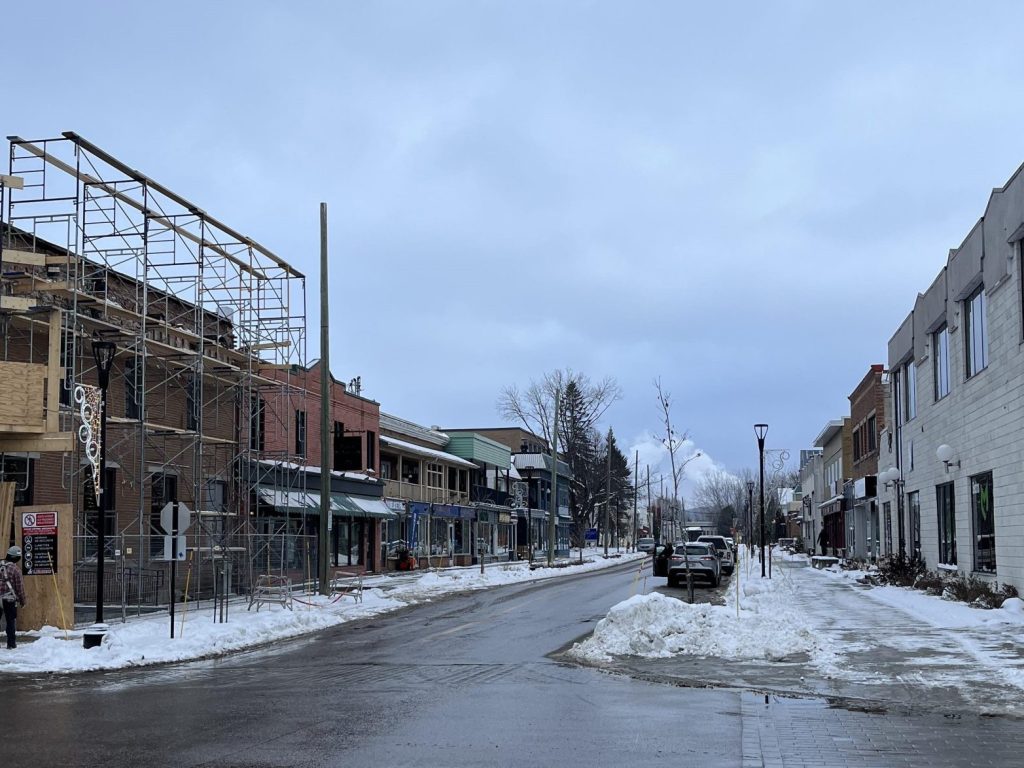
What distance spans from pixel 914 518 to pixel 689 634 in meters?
22.4

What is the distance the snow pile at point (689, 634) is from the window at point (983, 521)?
8.12 meters

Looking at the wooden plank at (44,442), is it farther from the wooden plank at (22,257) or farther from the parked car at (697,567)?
the parked car at (697,567)

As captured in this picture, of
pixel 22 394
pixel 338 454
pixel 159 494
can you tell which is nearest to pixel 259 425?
pixel 159 494

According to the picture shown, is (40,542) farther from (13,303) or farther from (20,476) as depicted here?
(20,476)

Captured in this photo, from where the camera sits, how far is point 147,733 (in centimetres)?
1062

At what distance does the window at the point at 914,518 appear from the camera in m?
35.7

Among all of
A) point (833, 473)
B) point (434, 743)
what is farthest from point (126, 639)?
point (833, 473)

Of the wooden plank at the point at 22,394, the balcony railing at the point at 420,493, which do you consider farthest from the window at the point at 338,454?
the wooden plank at the point at 22,394

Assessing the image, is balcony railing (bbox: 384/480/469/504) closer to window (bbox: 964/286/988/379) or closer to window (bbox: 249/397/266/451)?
window (bbox: 249/397/266/451)

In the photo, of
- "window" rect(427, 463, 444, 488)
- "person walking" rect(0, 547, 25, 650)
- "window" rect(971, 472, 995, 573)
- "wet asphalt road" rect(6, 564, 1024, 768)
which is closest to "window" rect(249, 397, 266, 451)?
"person walking" rect(0, 547, 25, 650)

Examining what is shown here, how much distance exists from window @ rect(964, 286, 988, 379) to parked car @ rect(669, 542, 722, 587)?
1076 centimetres

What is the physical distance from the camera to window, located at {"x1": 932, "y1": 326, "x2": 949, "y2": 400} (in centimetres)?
3062

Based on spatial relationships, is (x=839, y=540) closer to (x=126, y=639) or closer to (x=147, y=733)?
(x=126, y=639)

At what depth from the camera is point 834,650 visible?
Answer: 16.5m
